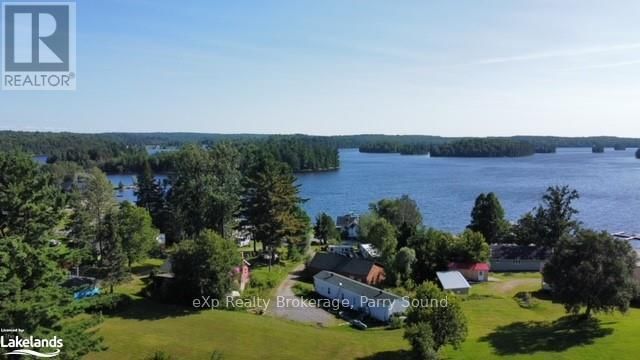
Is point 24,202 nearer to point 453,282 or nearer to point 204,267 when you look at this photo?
point 204,267

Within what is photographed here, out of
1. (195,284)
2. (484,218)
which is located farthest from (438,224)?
(195,284)

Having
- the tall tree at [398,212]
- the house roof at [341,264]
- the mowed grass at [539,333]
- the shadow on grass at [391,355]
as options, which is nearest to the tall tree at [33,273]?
the shadow on grass at [391,355]

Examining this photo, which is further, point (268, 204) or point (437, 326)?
point (268, 204)

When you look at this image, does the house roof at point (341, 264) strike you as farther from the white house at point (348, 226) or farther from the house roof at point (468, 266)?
the white house at point (348, 226)

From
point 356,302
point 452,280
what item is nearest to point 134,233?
point 356,302

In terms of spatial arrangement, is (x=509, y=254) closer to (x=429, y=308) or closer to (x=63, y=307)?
(x=429, y=308)

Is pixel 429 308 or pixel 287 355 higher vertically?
pixel 429 308
